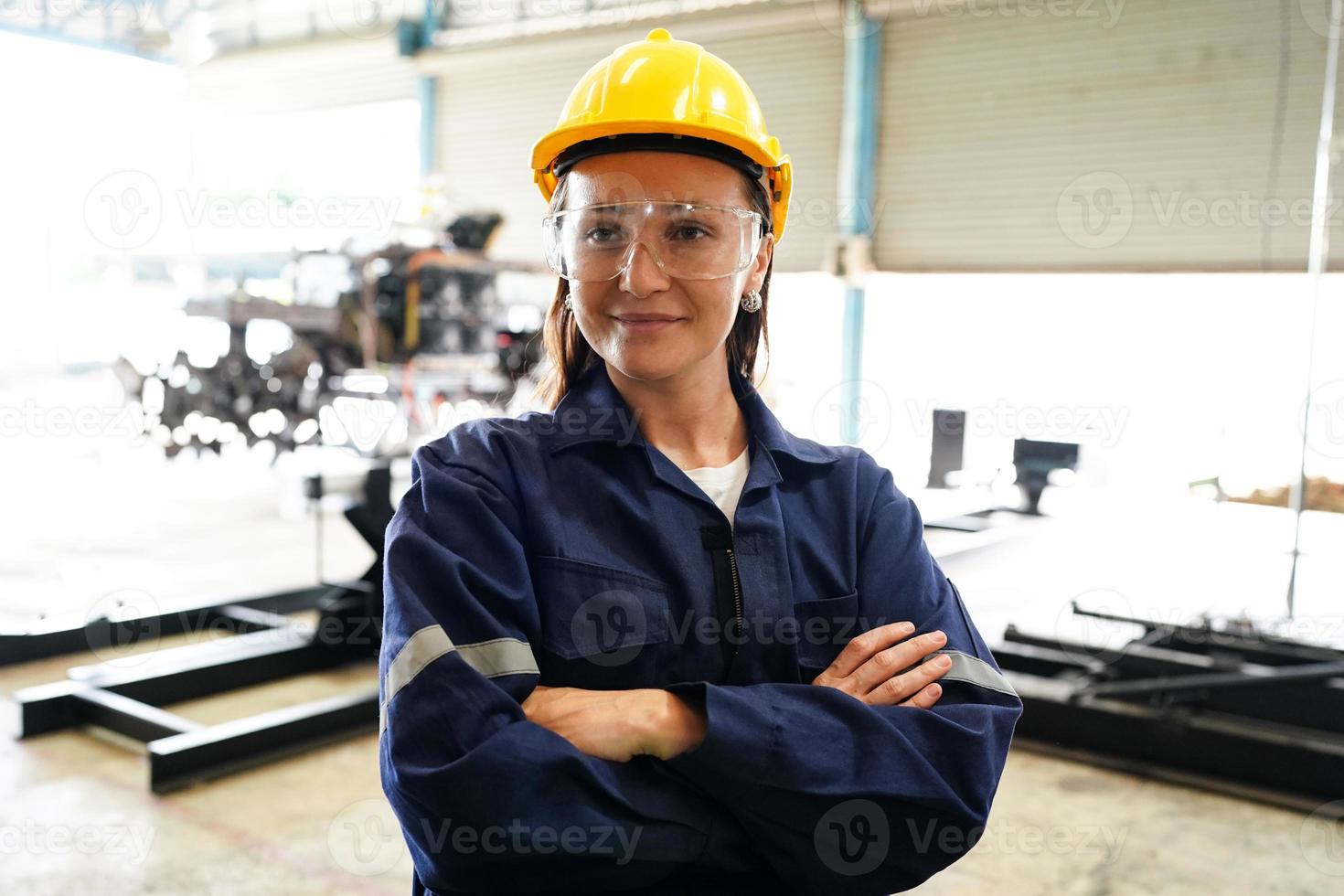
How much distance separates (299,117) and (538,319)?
6.76 metres

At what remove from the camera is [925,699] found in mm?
1297

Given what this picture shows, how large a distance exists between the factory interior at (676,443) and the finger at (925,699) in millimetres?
24

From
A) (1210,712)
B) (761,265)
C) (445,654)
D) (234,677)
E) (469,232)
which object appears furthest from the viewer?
(469,232)

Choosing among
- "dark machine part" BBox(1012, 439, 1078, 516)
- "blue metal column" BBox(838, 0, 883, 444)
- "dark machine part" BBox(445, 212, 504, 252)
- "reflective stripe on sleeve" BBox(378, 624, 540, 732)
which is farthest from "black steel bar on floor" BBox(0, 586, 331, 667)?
"blue metal column" BBox(838, 0, 883, 444)

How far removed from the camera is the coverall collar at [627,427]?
51.9 inches

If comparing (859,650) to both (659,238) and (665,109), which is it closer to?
(659,238)

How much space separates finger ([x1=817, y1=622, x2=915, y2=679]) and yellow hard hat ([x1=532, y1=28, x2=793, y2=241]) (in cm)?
62

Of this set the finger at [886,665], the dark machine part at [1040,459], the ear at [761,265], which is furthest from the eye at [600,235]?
the dark machine part at [1040,459]

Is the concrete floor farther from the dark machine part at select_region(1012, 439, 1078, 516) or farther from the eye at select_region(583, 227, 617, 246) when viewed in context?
the eye at select_region(583, 227, 617, 246)

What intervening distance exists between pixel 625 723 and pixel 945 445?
14.1 feet

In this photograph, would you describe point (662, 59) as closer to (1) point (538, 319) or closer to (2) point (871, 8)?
(1) point (538, 319)

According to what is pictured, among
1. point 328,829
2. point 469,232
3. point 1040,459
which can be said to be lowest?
point 328,829

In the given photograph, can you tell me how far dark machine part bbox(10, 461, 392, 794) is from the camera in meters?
3.34

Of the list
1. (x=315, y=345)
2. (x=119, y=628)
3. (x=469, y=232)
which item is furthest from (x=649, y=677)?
(x=469, y=232)
